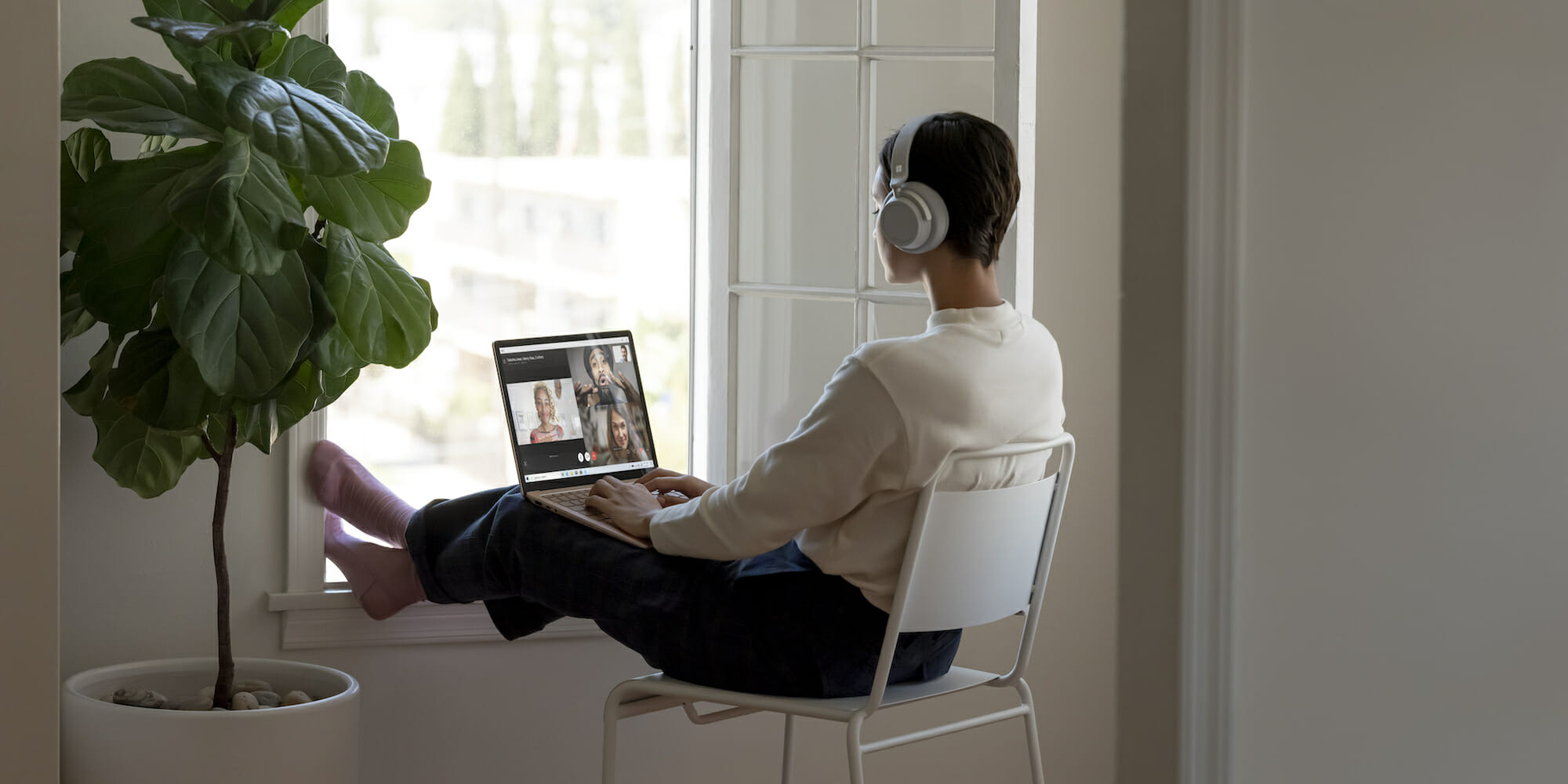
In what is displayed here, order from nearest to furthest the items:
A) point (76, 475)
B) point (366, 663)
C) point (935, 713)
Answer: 1. point (76, 475)
2. point (366, 663)
3. point (935, 713)

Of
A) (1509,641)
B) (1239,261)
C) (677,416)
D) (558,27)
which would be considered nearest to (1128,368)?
(1239,261)

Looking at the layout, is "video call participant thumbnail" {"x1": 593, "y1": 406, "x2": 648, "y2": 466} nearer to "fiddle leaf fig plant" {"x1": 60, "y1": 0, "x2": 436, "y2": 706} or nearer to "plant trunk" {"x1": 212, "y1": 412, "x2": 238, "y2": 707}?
"fiddle leaf fig plant" {"x1": 60, "y1": 0, "x2": 436, "y2": 706}

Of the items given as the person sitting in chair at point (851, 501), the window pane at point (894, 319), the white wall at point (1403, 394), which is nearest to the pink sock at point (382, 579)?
the person sitting in chair at point (851, 501)

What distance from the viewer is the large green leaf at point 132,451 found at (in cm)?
194

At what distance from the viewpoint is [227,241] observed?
162 centimetres

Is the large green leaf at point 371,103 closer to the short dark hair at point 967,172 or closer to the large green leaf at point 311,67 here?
the large green leaf at point 311,67

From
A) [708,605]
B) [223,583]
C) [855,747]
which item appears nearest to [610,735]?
[708,605]

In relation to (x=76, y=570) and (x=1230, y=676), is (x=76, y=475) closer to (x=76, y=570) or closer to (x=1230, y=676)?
(x=76, y=570)

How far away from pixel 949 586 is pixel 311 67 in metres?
1.18

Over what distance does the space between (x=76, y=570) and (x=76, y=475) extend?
164 millimetres

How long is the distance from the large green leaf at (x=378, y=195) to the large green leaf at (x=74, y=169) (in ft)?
0.95

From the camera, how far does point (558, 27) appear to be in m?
3.07

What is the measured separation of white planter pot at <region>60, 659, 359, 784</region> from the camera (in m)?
1.79

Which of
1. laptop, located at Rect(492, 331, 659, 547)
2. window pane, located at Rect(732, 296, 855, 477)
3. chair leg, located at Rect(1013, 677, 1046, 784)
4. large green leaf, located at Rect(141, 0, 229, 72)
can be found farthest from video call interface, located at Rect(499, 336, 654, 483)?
chair leg, located at Rect(1013, 677, 1046, 784)
